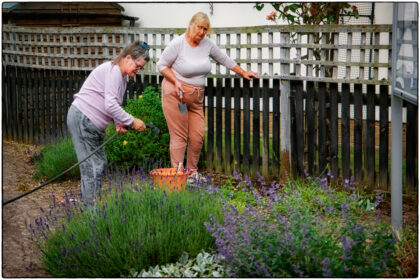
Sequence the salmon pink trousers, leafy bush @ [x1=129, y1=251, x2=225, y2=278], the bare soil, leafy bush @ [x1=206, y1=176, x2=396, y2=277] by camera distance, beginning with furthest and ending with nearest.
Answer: the salmon pink trousers
the bare soil
leafy bush @ [x1=129, y1=251, x2=225, y2=278]
leafy bush @ [x1=206, y1=176, x2=396, y2=277]

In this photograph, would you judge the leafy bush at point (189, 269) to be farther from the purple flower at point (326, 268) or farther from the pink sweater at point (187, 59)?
the pink sweater at point (187, 59)

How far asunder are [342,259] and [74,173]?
4.68m

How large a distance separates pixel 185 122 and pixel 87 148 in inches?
69.0

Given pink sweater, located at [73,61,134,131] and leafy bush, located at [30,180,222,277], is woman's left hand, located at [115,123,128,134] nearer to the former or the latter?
pink sweater, located at [73,61,134,131]

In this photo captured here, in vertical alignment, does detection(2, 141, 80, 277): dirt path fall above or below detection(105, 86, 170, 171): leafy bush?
below

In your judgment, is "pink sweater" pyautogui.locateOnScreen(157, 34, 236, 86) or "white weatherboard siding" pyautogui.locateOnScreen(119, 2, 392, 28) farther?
"white weatherboard siding" pyautogui.locateOnScreen(119, 2, 392, 28)

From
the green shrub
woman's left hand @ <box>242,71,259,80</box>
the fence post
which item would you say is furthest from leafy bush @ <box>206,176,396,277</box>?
the green shrub

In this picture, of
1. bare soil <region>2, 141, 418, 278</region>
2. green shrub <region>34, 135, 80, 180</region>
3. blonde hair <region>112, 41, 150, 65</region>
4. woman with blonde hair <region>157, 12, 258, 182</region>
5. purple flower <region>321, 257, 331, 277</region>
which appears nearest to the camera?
purple flower <region>321, 257, 331, 277</region>

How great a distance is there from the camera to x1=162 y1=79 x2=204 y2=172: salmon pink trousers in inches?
264

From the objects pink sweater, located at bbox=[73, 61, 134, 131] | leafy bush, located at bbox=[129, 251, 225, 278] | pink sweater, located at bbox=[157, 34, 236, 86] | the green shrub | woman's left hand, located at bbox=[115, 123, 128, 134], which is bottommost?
leafy bush, located at bbox=[129, 251, 225, 278]

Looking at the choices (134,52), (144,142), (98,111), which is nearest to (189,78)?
(144,142)

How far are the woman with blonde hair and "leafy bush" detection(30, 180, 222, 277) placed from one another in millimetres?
1762

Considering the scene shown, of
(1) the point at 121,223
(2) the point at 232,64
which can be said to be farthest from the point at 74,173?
(1) the point at 121,223

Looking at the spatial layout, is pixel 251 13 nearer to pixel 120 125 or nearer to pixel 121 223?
pixel 120 125
